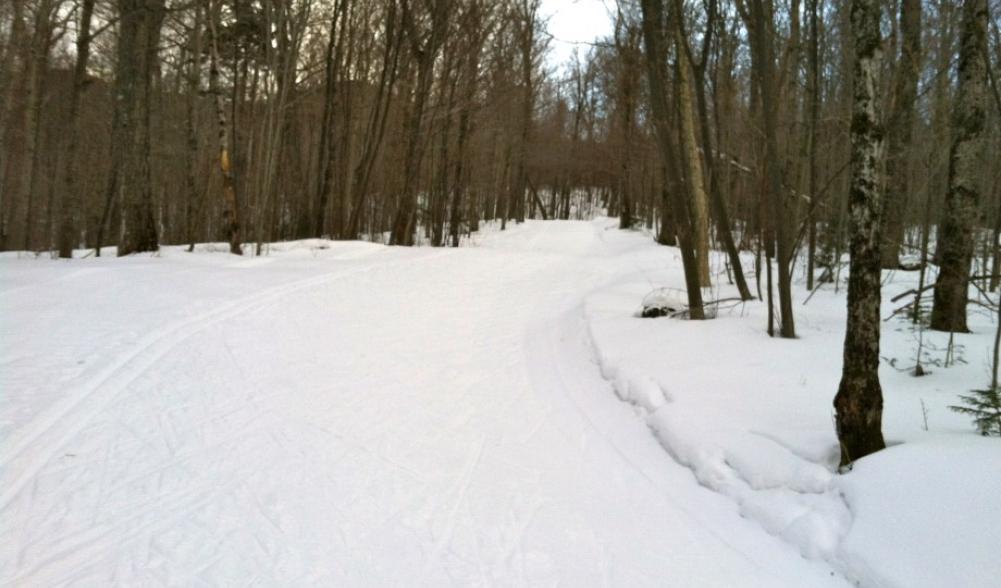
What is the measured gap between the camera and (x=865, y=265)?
4.18m

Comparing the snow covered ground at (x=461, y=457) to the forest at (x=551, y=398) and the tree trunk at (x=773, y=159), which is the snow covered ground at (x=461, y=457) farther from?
the tree trunk at (x=773, y=159)

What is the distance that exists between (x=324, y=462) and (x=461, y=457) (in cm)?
98

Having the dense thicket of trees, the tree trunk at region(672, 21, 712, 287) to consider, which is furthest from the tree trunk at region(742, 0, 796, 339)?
the tree trunk at region(672, 21, 712, 287)

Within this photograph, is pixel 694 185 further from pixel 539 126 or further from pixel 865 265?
pixel 539 126

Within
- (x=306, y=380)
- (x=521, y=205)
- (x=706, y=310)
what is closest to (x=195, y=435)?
(x=306, y=380)

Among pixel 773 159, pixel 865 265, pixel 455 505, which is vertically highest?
pixel 773 159

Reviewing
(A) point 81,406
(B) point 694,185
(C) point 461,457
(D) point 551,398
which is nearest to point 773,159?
(D) point 551,398

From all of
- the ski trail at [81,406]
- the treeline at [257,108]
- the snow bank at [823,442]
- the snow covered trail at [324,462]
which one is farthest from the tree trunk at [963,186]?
the ski trail at [81,406]

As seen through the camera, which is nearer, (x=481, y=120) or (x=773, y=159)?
(x=773, y=159)

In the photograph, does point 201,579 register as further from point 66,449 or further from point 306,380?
point 306,380

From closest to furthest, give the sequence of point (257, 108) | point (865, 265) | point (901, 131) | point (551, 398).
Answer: point (865, 265) → point (551, 398) → point (901, 131) → point (257, 108)

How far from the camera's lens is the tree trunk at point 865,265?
4.16 m

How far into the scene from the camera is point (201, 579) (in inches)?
127

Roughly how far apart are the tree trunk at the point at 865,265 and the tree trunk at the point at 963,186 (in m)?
3.49
